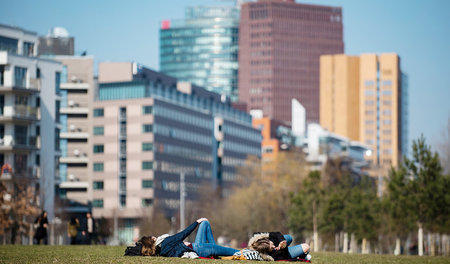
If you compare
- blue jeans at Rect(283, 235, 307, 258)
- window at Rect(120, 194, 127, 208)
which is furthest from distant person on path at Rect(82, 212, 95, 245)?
window at Rect(120, 194, 127, 208)

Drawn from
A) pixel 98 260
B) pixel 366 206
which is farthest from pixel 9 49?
pixel 98 260

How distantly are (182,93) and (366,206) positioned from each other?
100 metres

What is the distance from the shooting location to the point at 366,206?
74500mm

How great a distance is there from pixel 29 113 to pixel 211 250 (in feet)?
284

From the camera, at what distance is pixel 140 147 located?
159 m

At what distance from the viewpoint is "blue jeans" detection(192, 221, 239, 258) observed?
79.8 ft

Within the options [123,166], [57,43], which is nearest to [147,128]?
[123,166]

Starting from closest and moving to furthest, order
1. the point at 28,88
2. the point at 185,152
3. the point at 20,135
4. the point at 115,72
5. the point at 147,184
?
the point at 20,135 < the point at 28,88 < the point at 147,184 < the point at 185,152 < the point at 115,72

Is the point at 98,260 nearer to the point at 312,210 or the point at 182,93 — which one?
the point at 312,210

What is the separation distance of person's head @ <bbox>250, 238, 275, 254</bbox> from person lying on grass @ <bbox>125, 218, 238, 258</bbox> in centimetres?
92

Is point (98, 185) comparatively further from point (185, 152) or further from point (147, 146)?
point (185, 152)

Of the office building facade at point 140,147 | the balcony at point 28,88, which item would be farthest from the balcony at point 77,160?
the balcony at point 28,88

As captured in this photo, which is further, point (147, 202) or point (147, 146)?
point (147, 146)

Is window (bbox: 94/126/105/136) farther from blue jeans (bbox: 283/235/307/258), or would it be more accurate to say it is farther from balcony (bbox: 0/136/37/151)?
blue jeans (bbox: 283/235/307/258)
